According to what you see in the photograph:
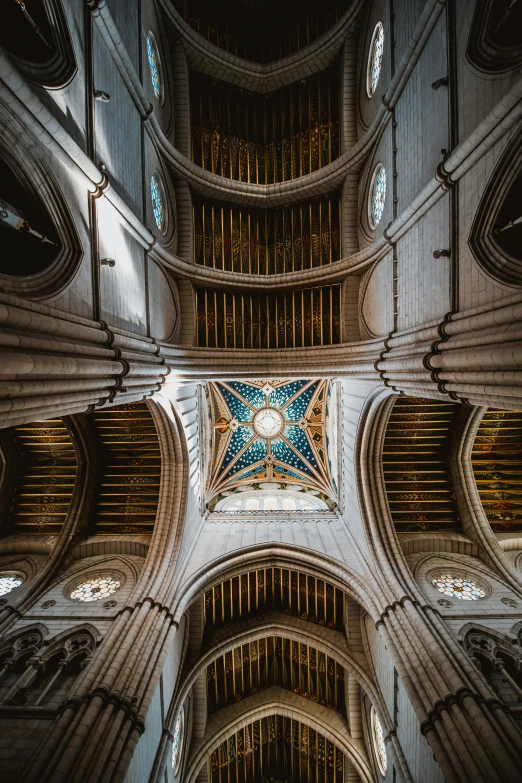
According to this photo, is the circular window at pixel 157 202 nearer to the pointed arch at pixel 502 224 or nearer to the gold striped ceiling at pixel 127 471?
the gold striped ceiling at pixel 127 471

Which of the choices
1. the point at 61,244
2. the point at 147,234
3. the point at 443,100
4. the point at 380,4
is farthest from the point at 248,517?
the point at 380,4

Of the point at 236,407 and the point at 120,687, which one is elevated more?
the point at 236,407

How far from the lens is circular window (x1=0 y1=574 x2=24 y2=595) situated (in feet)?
40.8

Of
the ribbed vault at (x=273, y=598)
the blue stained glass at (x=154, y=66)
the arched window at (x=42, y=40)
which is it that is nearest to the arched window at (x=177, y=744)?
the ribbed vault at (x=273, y=598)

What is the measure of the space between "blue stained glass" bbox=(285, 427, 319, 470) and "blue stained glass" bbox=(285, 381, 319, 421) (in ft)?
2.16

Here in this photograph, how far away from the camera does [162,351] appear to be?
1137cm

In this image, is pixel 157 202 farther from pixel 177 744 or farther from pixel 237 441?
pixel 177 744

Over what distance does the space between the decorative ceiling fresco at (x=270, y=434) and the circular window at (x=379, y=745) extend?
30.1 ft

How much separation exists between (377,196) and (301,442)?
12.4 m

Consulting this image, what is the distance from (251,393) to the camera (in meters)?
21.5

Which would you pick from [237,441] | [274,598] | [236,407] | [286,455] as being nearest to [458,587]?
[274,598]

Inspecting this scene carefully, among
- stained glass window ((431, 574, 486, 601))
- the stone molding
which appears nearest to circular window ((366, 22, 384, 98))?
stained glass window ((431, 574, 486, 601))

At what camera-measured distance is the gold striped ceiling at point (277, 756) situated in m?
15.5

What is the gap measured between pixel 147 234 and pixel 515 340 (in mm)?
9325
